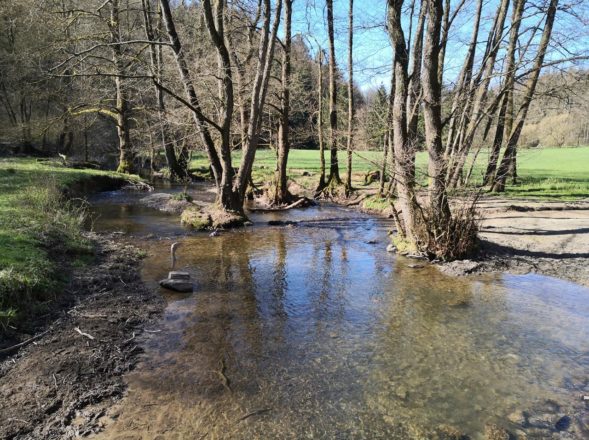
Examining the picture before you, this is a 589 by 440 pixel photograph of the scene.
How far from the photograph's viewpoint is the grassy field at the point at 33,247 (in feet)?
18.9

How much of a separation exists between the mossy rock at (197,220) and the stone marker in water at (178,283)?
543 cm

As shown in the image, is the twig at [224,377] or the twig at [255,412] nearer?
the twig at [255,412]

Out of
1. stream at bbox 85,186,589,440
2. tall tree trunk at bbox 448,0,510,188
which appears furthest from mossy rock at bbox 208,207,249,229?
tall tree trunk at bbox 448,0,510,188

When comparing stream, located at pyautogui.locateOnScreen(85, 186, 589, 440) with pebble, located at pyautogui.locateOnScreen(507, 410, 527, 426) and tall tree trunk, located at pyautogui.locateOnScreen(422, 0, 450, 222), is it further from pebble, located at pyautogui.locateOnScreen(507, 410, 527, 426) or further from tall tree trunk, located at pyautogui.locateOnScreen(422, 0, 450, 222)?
tall tree trunk, located at pyautogui.locateOnScreen(422, 0, 450, 222)

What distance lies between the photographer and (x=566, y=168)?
3094cm

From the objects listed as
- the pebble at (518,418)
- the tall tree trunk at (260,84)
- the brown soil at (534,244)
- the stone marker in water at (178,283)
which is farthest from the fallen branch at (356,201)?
the pebble at (518,418)

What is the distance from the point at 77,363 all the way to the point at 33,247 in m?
3.40

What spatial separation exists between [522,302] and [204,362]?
5476 millimetres

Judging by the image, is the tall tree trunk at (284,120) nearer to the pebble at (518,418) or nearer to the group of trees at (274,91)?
the group of trees at (274,91)

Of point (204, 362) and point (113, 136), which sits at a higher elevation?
point (113, 136)

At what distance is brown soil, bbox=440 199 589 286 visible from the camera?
30.3 feet

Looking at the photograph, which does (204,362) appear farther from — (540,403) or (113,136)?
(113,136)

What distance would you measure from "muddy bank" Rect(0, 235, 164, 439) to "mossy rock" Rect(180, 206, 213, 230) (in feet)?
19.5

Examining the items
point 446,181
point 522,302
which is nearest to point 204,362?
point 522,302
